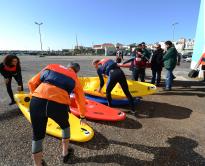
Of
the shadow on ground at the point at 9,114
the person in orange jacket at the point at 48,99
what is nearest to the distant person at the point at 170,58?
the shadow on ground at the point at 9,114

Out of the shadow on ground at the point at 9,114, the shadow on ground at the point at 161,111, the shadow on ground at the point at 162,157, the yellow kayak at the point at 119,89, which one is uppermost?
the yellow kayak at the point at 119,89

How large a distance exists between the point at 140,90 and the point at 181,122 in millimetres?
1882

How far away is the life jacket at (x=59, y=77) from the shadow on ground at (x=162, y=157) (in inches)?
54.1

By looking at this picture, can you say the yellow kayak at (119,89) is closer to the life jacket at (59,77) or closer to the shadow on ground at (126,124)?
the shadow on ground at (126,124)

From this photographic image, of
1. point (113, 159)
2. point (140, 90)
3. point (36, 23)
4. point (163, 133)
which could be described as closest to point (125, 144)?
point (113, 159)

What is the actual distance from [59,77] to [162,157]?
2.24 meters

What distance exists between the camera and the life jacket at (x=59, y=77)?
2.77 meters

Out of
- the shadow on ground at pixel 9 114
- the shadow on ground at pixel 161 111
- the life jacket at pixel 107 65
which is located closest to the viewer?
the shadow on ground at pixel 9 114

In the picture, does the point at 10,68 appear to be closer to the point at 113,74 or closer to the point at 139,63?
the point at 113,74

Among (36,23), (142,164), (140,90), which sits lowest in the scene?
(142,164)

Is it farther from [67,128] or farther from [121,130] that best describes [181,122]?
[67,128]

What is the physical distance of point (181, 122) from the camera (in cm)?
507

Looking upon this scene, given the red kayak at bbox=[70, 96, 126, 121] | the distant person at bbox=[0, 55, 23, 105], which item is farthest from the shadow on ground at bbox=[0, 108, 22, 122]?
the red kayak at bbox=[70, 96, 126, 121]

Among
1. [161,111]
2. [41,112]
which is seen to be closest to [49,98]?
[41,112]
